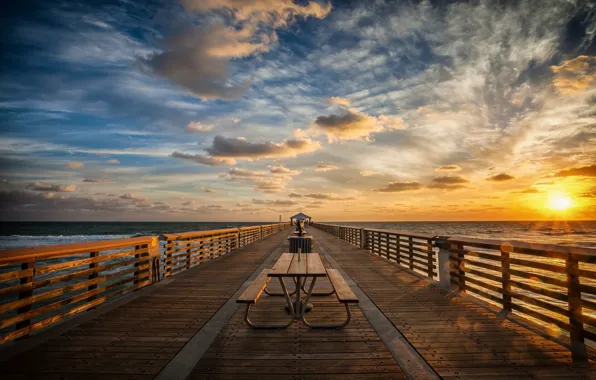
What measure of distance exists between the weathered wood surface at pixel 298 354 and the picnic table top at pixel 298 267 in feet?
2.57

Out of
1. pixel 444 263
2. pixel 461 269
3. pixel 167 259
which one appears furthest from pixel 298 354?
pixel 167 259

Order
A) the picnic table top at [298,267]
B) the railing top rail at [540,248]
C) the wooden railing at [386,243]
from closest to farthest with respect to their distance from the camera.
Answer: the railing top rail at [540,248], the picnic table top at [298,267], the wooden railing at [386,243]

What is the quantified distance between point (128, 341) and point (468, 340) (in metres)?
4.46

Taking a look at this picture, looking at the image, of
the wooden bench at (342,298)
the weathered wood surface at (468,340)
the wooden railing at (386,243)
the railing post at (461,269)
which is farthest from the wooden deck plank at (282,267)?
the wooden railing at (386,243)

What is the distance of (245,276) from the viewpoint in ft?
26.9

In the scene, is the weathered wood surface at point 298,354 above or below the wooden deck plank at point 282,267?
below

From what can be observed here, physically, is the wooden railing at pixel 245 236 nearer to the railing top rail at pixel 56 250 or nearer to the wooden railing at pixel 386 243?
the wooden railing at pixel 386 243

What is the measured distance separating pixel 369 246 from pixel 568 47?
33.5 feet

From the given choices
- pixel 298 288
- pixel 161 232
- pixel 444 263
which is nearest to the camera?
pixel 298 288

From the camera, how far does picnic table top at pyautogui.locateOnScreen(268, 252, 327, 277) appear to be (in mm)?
4340

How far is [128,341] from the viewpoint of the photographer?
3934 millimetres

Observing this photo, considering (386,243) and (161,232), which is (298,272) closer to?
(386,243)

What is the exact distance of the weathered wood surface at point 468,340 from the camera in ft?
10.4

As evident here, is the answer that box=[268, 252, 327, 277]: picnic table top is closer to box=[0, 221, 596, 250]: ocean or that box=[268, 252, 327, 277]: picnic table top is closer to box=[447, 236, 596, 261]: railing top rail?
box=[447, 236, 596, 261]: railing top rail
